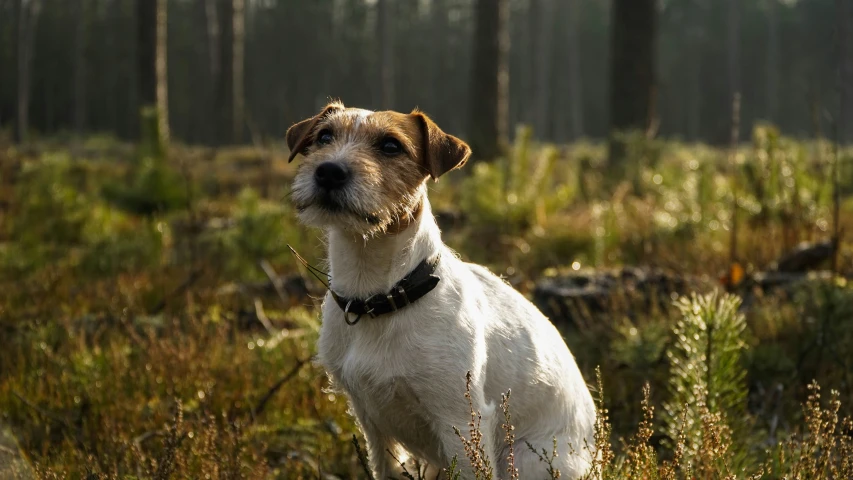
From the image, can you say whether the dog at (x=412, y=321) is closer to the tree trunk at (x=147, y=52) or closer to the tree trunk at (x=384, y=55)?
the tree trunk at (x=147, y=52)

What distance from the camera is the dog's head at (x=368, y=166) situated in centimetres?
272

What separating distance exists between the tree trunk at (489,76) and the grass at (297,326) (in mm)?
3202

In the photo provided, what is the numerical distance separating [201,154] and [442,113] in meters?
54.0

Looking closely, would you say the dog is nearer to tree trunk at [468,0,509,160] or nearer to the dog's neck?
the dog's neck

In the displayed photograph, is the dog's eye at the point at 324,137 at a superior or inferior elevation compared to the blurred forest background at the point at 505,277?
superior

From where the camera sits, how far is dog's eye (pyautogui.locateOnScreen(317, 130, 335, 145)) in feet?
10.1

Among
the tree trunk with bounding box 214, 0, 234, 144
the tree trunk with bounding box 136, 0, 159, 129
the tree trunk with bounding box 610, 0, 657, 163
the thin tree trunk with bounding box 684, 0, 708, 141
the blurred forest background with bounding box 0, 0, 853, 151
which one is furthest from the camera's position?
the thin tree trunk with bounding box 684, 0, 708, 141

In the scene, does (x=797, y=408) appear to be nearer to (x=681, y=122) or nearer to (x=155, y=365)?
(x=155, y=365)

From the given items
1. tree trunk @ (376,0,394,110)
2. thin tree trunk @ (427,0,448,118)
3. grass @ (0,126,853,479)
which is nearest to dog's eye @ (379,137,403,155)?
grass @ (0,126,853,479)

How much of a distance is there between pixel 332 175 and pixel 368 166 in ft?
0.49

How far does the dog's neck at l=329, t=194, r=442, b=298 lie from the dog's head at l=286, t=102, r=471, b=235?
62 millimetres

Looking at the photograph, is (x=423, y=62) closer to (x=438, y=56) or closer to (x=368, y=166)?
(x=438, y=56)

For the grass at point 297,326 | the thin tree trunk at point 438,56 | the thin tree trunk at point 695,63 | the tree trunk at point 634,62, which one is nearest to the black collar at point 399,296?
the grass at point 297,326

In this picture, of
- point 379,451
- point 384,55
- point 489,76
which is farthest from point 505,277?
point 384,55
